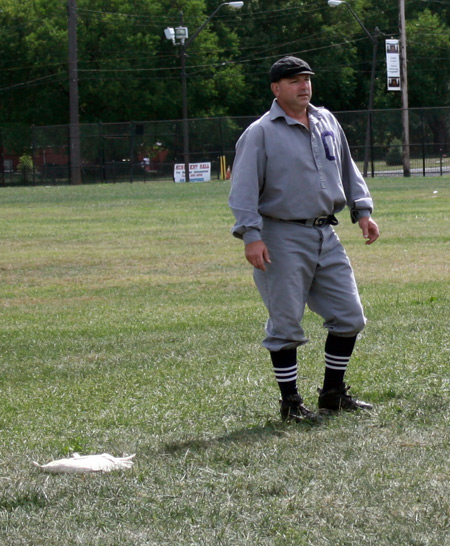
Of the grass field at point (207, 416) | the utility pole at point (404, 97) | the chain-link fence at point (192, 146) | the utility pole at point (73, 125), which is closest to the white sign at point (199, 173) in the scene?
the chain-link fence at point (192, 146)

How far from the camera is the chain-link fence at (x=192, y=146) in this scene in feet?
144

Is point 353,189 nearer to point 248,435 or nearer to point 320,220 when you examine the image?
point 320,220

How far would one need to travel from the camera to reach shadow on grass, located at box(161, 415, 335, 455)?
508 centimetres

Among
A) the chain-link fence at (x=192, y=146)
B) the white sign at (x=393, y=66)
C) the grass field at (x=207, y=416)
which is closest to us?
the grass field at (x=207, y=416)

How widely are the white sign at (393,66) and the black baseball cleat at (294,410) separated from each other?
122 ft

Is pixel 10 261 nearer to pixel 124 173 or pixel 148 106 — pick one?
pixel 124 173

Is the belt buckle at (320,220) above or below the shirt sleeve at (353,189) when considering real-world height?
below

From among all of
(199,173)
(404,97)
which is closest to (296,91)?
(404,97)

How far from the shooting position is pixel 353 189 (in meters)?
5.87

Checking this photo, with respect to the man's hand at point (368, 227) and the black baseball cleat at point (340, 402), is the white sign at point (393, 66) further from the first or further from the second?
the black baseball cleat at point (340, 402)

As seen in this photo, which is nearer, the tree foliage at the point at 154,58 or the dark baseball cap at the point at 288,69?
the dark baseball cap at the point at 288,69

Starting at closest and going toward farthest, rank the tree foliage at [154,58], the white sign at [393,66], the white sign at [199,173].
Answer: the white sign at [393,66]
the white sign at [199,173]
the tree foliage at [154,58]

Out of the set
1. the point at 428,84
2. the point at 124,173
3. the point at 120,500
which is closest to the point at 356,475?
the point at 120,500

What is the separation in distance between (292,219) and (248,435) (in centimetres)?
118
